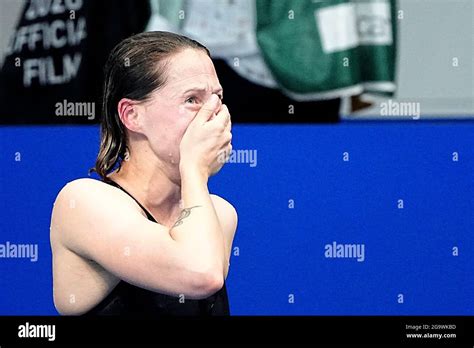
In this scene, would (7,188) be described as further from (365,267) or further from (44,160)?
(365,267)

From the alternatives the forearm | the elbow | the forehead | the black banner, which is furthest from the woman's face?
the black banner

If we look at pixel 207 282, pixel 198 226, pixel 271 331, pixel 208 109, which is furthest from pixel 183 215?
pixel 271 331

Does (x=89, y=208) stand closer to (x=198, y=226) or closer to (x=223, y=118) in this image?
(x=198, y=226)

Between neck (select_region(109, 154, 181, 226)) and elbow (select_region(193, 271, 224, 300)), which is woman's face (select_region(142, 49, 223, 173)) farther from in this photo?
elbow (select_region(193, 271, 224, 300))

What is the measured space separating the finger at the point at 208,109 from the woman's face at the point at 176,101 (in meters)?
0.02

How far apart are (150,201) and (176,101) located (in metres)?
0.24

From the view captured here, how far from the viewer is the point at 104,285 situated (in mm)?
1875

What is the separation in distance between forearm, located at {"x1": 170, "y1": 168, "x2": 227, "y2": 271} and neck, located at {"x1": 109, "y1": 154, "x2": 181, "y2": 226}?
0.40ft

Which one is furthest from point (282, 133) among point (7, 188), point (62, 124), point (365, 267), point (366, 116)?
point (7, 188)

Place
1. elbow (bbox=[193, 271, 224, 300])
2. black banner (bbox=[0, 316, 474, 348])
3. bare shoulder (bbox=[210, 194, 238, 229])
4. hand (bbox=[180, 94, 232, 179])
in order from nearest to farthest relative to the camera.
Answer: elbow (bbox=[193, 271, 224, 300])
hand (bbox=[180, 94, 232, 179])
bare shoulder (bbox=[210, 194, 238, 229])
black banner (bbox=[0, 316, 474, 348])

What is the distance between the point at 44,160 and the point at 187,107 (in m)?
0.87

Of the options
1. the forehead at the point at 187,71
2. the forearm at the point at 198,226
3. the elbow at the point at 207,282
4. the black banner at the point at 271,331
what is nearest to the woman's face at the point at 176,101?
the forehead at the point at 187,71

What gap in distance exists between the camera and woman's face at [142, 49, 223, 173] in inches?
76.0

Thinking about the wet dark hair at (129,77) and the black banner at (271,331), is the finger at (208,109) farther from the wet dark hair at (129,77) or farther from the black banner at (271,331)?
the black banner at (271,331)
